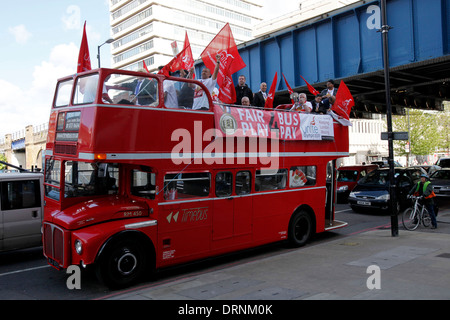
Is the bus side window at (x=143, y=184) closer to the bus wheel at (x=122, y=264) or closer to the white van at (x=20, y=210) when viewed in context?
the bus wheel at (x=122, y=264)

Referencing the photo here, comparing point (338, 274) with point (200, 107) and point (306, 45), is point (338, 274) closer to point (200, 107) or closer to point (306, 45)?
point (200, 107)

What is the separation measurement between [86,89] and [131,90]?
2.60ft

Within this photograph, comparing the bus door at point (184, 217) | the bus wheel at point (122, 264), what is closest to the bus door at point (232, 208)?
the bus door at point (184, 217)

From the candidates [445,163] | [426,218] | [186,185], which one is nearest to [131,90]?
[186,185]

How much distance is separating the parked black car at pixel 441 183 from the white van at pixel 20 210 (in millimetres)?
16741

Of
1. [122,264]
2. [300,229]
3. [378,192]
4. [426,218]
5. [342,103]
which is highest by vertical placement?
[342,103]

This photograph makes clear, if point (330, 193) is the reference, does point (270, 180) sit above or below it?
above

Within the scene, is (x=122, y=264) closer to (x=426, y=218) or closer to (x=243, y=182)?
(x=243, y=182)

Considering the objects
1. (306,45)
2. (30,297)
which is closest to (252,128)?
(30,297)

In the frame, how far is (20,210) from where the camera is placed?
8.66 metres

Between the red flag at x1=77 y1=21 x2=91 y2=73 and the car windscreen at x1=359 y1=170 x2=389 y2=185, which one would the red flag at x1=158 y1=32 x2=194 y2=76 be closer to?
the red flag at x1=77 y1=21 x2=91 y2=73

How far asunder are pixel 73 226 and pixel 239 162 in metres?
3.62

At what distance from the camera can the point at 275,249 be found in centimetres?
977
